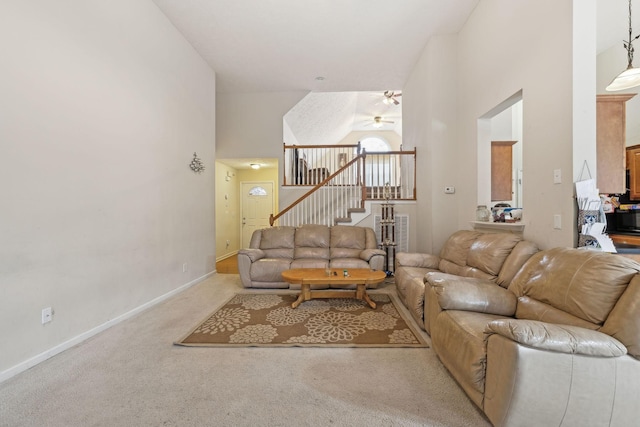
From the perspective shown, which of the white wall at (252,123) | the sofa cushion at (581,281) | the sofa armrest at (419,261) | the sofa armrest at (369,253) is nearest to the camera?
the sofa cushion at (581,281)

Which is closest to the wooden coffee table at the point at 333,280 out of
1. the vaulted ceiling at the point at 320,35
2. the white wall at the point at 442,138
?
the white wall at the point at 442,138

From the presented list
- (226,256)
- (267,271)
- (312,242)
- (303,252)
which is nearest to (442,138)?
(312,242)

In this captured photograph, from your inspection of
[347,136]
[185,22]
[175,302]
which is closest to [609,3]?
[185,22]

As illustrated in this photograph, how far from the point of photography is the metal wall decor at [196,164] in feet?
14.3

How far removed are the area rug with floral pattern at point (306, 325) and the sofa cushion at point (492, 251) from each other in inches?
36.5

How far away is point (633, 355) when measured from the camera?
129 cm

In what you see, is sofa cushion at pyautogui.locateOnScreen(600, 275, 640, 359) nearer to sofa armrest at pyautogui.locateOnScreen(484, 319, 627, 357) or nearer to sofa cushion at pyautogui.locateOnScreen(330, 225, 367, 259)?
sofa armrest at pyautogui.locateOnScreen(484, 319, 627, 357)

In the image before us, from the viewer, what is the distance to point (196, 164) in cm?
446

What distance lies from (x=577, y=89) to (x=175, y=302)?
4654mm

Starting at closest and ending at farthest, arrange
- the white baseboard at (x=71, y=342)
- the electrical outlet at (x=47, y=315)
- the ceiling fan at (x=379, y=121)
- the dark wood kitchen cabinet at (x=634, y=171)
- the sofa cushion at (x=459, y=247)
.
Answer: the white baseboard at (x=71, y=342)
the electrical outlet at (x=47, y=315)
the sofa cushion at (x=459, y=247)
the dark wood kitchen cabinet at (x=634, y=171)
the ceiling fan at (x=379, y=121)

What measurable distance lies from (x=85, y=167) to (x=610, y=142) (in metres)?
4.59

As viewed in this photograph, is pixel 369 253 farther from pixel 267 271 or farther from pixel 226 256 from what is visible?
pixel 226 256

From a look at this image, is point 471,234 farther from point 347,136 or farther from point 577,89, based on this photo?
point 347,136

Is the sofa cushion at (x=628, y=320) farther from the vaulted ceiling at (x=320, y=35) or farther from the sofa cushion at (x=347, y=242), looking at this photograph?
the vaulted ceiling at (x=320, y=35)
